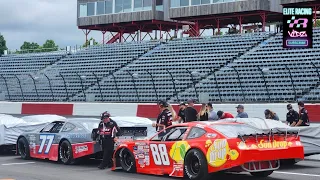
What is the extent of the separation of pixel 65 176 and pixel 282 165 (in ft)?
17.3

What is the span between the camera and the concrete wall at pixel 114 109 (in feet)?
73.0

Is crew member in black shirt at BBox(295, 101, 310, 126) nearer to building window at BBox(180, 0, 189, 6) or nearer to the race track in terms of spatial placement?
the race track

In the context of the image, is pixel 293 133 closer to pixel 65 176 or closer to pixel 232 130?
pixel 232 130

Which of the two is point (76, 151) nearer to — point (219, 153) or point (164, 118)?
point (164, 118)

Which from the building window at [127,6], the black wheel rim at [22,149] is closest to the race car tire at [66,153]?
the black wheel rim at [22,149]

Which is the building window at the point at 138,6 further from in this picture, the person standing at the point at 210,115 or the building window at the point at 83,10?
the person standing at the point at 210,115

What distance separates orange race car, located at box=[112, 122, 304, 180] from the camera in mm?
11141

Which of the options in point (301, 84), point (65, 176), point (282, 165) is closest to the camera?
point (65, 176)

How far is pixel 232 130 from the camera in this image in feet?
38.5

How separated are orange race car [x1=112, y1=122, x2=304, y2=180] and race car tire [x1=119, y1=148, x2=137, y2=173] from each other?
0.85 feet

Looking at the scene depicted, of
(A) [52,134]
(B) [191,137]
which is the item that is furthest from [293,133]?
(A) [52,134]

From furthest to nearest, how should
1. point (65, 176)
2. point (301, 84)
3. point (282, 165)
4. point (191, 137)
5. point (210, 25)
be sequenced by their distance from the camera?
1. point (210, 25)
2. point (301, 84)
3. point (282, 165)
4. point (65, 176)
5. point (191, 137)

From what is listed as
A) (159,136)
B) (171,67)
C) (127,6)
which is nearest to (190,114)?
(159,136)

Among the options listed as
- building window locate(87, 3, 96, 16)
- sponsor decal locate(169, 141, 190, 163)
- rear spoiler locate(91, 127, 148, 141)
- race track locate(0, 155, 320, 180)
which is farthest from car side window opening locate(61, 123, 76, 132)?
building window locate(87, 3, 96, 16)
